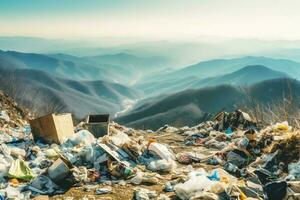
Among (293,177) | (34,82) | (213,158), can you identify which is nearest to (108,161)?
(213,158)

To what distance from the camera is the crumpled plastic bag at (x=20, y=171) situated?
708 centimetres

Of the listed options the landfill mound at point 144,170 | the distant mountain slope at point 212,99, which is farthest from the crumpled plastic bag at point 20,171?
the distant mountain slope at point 212,99

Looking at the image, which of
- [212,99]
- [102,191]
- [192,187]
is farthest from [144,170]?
[212,99]

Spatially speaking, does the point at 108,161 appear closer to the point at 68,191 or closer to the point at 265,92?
the point at 68,191

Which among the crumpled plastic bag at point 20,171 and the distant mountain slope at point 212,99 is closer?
the crumpled plastic bag at point 20,171

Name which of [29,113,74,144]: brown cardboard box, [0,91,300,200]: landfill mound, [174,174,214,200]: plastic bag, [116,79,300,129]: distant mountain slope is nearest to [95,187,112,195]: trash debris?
[0,91,300,200]: landfill mound

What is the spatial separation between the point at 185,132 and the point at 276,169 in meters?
8.12

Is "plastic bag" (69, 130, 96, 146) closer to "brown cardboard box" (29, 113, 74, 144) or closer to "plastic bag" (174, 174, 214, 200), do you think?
"brown cardboard box" (29, 113, 74, 144)

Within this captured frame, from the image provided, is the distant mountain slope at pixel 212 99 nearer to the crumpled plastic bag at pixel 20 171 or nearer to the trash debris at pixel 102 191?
the crumpled plastic bag at pixel 20 171

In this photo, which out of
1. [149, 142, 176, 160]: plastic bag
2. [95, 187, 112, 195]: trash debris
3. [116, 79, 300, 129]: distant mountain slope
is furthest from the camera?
[116, 79, 300, 129]: distant mountain slope

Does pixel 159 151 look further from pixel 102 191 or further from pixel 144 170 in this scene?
pixel 102 191

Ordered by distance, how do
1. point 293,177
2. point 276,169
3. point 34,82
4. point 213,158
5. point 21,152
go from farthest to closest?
point 34,82 < point 213,158 < point 21,152 < point 276,169 < point 293,177

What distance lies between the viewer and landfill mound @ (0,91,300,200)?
244 inches

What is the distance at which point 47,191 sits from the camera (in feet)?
22.0
